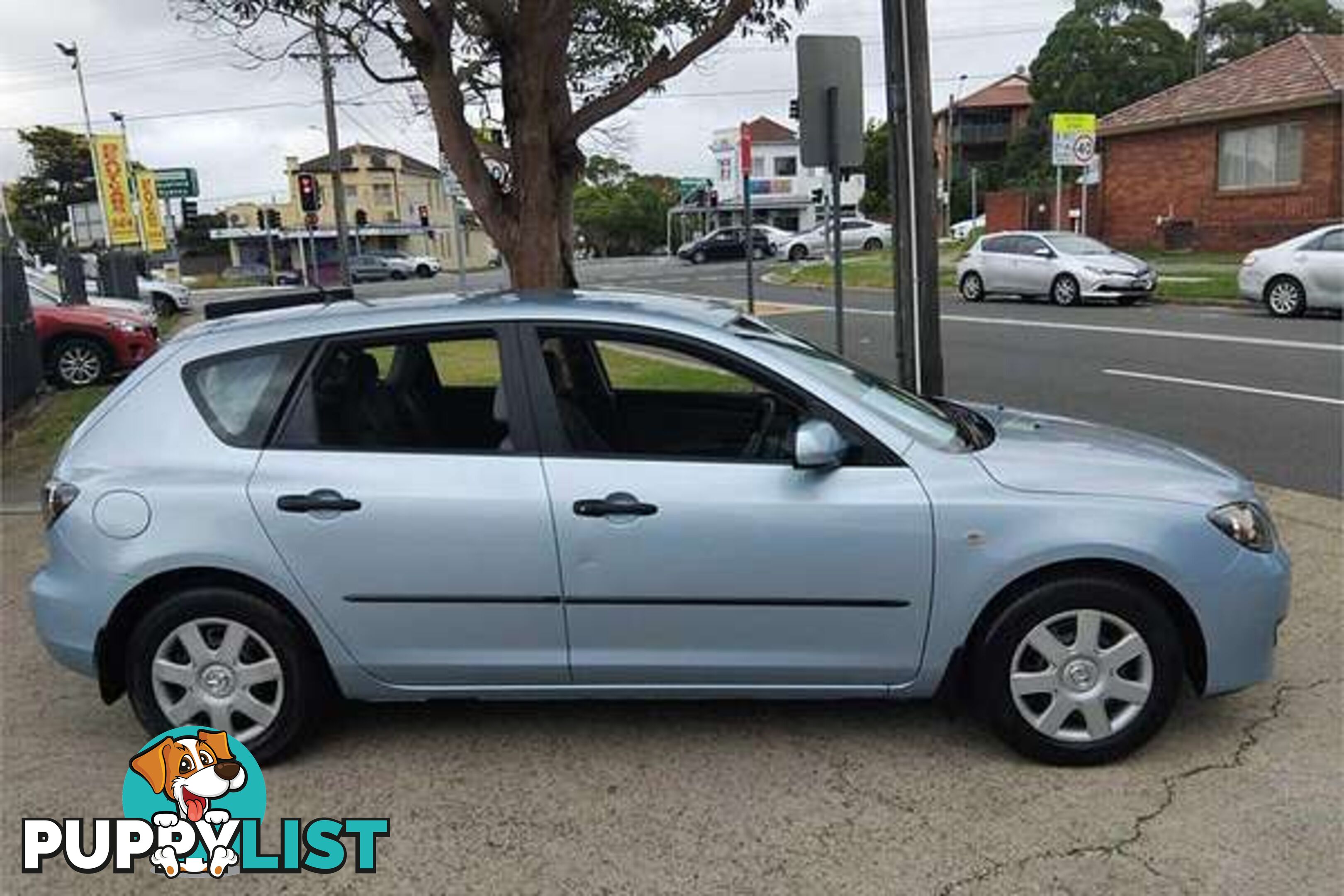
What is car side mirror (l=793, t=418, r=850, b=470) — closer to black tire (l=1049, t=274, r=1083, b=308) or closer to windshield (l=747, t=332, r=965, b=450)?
windshield (l=747, t=332, r=965, b=450)

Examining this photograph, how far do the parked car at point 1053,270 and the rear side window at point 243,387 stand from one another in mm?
18104

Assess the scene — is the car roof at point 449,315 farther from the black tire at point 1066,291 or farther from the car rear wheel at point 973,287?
the car rear wheel at point 973,287

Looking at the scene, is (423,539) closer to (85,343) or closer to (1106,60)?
(85,343)

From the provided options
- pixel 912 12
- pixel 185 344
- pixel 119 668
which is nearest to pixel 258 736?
pixel 119 668

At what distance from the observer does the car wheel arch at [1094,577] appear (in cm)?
356

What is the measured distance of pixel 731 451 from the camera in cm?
401

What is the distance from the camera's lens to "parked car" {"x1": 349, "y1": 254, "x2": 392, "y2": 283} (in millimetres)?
54219

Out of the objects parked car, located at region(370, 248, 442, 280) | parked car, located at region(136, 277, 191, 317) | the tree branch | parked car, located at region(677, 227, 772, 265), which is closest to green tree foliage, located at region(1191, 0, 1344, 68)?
parked car, located at region(677, 227, 772, 265)

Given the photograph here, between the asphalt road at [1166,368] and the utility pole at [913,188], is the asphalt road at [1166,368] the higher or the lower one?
the lower one

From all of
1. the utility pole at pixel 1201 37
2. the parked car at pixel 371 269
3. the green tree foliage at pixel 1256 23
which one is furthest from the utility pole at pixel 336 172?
the green tree foliage at pixel 1256 23

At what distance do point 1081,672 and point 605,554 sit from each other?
1.53 metres

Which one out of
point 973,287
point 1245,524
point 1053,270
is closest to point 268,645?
point 1245,524

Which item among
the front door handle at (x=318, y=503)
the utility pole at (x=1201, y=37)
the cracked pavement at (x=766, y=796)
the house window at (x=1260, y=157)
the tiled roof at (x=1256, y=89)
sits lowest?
the cracked pavement at (x=766, y=796)

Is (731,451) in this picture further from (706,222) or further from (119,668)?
(706,222)
